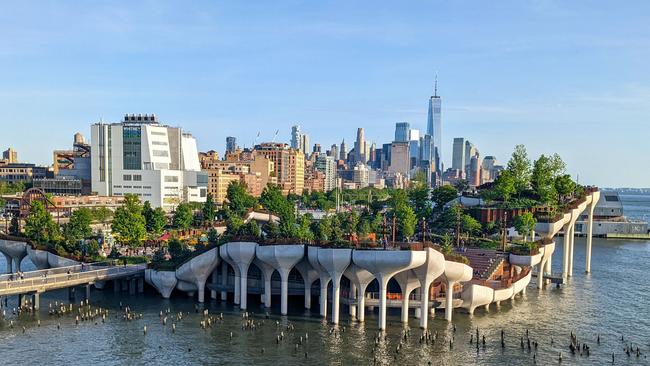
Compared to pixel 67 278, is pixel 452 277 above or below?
above

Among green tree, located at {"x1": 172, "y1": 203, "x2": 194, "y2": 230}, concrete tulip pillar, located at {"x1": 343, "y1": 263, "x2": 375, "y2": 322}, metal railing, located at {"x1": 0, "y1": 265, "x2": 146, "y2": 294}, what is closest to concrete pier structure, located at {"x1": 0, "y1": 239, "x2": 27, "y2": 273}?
metal railing, located at {"x1": 0, "y1": 265, "x2": 146, "y2": 294}

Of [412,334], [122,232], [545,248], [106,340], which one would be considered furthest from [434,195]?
[106,340]

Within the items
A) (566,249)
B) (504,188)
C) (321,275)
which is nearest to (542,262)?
(566,249)

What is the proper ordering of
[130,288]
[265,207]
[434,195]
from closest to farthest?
1. [130,288]
2. [434,195]
3. [265,207]

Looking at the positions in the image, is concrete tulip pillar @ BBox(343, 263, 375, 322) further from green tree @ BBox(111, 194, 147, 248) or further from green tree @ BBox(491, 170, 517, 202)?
green tree @ BBox(491, 170, 517, 202)

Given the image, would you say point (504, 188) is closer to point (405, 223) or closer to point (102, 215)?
point (405, 223)

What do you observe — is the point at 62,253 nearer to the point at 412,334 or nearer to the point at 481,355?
the point at 412,334
